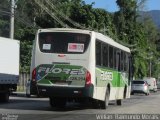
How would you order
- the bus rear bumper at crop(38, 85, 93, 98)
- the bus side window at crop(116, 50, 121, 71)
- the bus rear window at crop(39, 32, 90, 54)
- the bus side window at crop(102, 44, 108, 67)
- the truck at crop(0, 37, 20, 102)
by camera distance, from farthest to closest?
the truck at crop(0, 37, 20, 102) → the bus side window at crop(116, 50, 121, 71) → the bus side window at crop(102, 44, 108, 67) → the bus rear window at crop(39, 32, 90, 54) → the bus rear bumper at crop(38, 85, 93, 98)

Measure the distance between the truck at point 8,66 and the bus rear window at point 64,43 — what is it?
6007mm

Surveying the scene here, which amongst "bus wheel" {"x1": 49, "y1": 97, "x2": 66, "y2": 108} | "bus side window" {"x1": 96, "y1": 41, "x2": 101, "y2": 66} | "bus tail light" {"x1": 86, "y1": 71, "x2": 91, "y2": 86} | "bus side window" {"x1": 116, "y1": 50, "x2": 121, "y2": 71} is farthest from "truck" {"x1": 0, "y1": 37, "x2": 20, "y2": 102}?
"bus tail light" {"x1": 86, "y1": 71, "x2": 91, "y2": 86}

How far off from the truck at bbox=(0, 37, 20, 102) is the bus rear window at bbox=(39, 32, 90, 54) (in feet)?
19.7

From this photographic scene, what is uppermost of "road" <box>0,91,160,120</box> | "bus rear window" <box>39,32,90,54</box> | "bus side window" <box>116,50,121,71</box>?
"bus rear window" <box>39,32,90,54</box>

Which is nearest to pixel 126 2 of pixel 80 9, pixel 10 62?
pixel 80 9

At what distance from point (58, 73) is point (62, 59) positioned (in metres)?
0.60

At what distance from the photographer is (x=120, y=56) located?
27344 mm

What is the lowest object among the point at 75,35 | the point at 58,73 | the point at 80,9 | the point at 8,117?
the point at 8,117

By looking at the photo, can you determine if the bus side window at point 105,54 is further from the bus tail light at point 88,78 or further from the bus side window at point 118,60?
the bus side window at point 118,60

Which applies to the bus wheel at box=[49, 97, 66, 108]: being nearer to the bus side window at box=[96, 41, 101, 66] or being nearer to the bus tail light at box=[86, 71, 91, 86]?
the bus side window at box=[96, 41, 101, 66]

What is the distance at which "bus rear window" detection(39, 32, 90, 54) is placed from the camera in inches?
848

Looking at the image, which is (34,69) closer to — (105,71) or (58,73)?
(58,73)

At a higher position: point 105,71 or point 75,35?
point 75,35

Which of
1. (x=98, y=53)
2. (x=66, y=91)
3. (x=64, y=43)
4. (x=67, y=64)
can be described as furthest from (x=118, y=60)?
(x=66, y=91)
